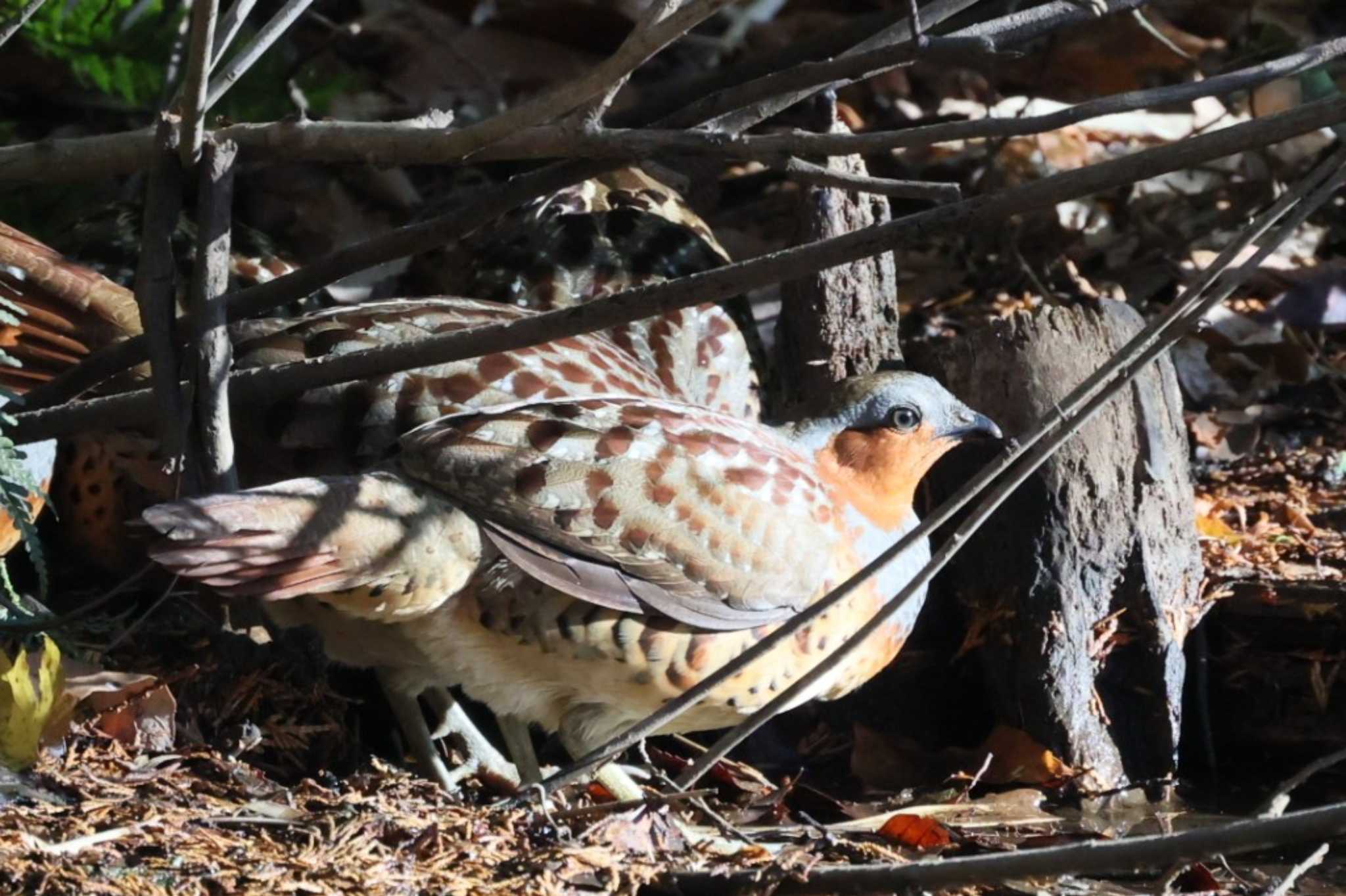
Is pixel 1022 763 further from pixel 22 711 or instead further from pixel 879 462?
pixel 22 711

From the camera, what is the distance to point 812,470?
390 cm

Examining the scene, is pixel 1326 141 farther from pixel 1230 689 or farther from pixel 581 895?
pixel 581 895

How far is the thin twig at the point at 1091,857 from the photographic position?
220 cm

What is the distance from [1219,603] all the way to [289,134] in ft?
8.29

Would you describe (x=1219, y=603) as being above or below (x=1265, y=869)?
above

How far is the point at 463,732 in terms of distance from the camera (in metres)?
4.26

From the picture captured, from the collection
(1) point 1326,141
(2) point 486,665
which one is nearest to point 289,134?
(2) point 486,665

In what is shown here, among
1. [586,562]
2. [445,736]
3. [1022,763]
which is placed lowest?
[1022,763]

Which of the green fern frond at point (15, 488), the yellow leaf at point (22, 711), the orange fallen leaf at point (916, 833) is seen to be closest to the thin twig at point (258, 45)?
the green fern frond at point (15, 488)

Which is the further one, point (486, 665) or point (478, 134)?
point (486, 665)

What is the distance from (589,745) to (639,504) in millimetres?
627

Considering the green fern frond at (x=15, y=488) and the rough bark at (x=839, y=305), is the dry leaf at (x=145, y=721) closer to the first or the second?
the green fern frond at (x=15, y=488)

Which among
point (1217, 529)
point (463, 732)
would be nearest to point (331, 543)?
point (463, 732)

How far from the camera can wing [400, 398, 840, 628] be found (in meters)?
3.42
